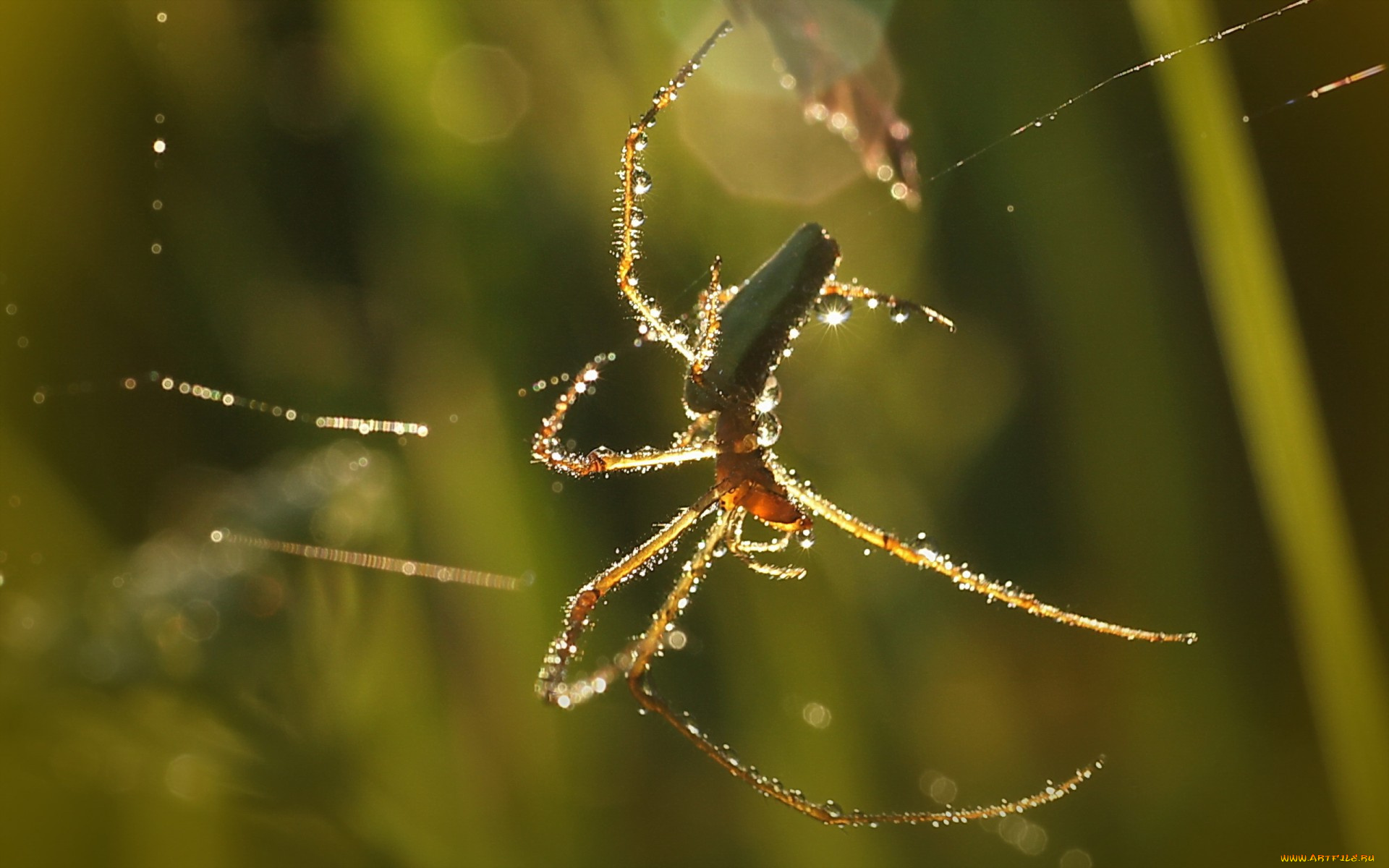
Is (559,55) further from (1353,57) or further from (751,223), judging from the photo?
(1353,57)

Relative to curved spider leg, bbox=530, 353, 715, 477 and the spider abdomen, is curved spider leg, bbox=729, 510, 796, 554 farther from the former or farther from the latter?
the spider abdomen

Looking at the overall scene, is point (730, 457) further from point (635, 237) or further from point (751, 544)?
point (635, 237)

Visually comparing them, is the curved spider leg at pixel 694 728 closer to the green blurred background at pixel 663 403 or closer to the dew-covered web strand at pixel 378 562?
the green blurred background at pixel 663 403

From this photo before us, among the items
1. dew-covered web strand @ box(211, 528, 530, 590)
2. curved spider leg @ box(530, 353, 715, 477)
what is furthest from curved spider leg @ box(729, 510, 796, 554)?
dew-covered web strand @ box(211, 528, 530, 590)

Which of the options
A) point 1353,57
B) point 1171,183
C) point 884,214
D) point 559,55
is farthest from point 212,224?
point 1353,57

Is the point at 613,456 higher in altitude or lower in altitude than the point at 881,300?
lower

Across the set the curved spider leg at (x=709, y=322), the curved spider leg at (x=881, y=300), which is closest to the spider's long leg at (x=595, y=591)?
the curved spider leg at (x=709, y=322)

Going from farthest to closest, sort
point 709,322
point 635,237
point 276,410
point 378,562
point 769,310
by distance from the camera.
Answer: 1. point 276,410
2. point 378,562
3. point 635,237
4. point 709,322
5. point 769,310

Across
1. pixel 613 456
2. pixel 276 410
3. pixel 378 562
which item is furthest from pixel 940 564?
pixel 276 410
